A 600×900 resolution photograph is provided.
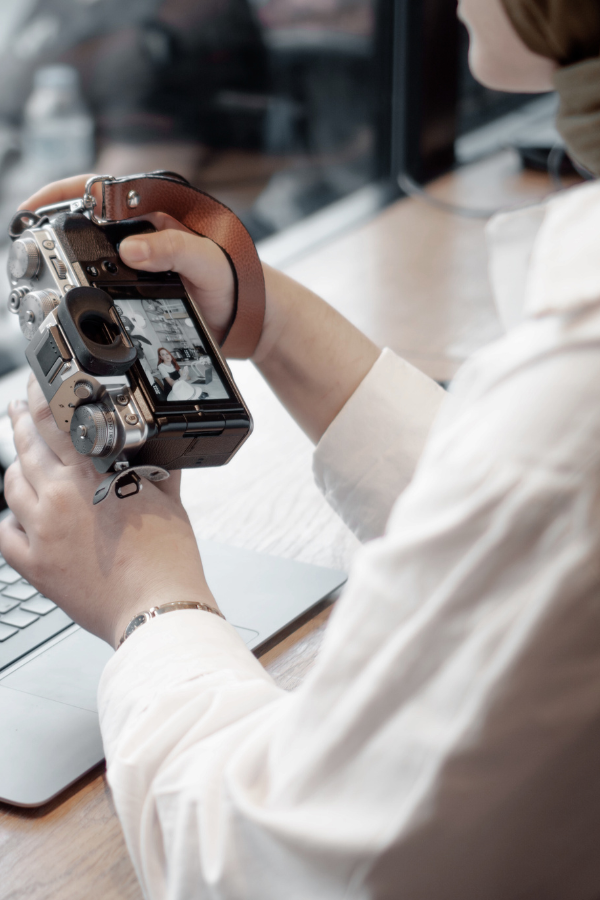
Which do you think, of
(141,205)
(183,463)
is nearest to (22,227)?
(141,205)

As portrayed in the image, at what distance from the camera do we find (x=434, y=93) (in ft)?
4.83

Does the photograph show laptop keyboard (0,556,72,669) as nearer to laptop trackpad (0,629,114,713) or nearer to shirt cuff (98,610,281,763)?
laptop trackpad (0,629,114,713)

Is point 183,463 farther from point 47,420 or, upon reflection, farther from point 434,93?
point 434,93

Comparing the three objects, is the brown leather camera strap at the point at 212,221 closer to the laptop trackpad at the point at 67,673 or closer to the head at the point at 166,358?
the head at the point at 166,358

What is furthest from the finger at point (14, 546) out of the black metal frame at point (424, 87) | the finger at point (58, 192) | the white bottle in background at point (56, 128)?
the black metal frame at point (424, 87)

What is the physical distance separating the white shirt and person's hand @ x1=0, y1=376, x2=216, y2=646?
0.11m

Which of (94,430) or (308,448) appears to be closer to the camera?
(94,430)

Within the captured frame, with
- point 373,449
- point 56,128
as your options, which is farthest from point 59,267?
point 56,128

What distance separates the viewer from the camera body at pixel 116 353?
448 millimetres

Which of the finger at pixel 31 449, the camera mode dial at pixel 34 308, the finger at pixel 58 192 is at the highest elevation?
the finger at pixel 58 192

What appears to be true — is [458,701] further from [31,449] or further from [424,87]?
[424,87]

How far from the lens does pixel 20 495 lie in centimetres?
49

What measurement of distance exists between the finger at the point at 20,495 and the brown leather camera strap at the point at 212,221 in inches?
6.1

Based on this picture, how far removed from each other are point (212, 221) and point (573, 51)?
0.94 ft
